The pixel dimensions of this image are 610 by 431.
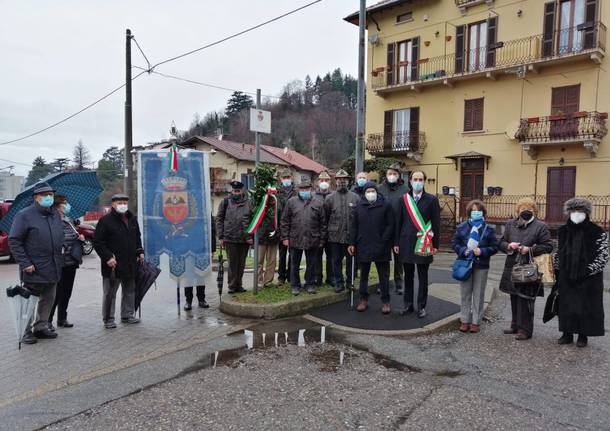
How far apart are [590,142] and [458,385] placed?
18640 mm

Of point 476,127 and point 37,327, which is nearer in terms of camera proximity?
point 37,327

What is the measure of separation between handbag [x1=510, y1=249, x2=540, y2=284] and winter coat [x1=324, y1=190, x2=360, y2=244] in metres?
2.50

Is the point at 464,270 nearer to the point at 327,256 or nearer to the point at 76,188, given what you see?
the point at 327,256

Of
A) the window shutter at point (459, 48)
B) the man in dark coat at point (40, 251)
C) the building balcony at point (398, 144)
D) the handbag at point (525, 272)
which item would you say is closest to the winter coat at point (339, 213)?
the handbag at point (525, 272)

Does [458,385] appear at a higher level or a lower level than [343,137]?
lower

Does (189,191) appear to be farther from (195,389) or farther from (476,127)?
(476,127)

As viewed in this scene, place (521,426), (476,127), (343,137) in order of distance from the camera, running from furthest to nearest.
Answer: (343,137), (476,127), (521,426)

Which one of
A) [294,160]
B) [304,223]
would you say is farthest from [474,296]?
[294,160]

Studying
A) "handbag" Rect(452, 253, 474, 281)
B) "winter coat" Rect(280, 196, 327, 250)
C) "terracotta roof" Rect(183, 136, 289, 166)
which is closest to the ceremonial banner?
"winter coat" Rect(280, 196, 327, 250)

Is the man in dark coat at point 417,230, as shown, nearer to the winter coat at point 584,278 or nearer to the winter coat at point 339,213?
the winter coat at point 339,213

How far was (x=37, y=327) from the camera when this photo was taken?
5.75 metres

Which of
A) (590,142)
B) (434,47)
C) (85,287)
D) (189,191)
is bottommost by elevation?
(85,287)

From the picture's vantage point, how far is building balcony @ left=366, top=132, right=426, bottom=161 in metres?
24.7

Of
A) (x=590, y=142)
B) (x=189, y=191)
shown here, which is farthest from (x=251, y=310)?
(x=590, y=142)
